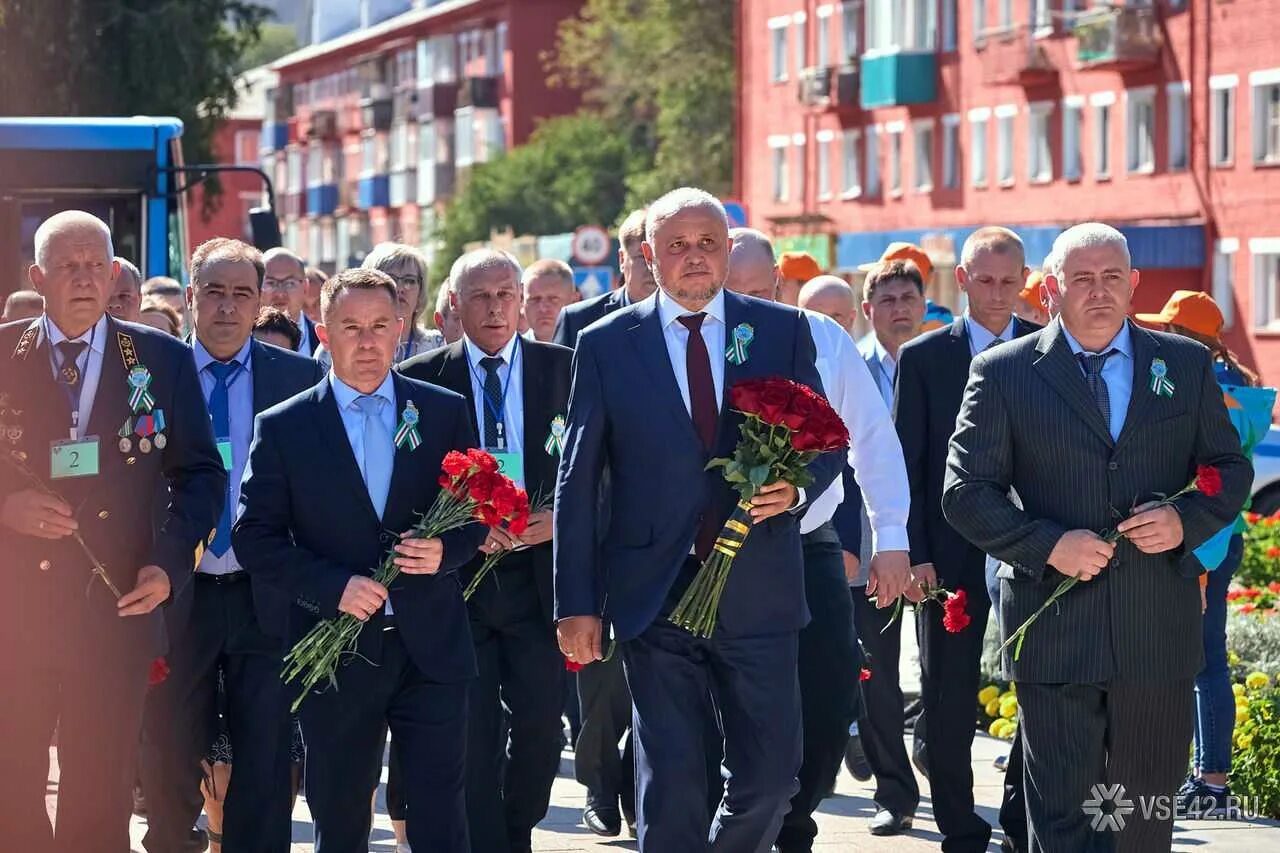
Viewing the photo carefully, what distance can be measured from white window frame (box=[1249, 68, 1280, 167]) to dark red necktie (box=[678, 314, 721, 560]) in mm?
35837

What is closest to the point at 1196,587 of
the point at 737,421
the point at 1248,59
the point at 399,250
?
the point at 737,421

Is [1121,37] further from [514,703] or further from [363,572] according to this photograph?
[363,572]

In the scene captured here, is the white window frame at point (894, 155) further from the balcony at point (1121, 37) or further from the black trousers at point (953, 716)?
the black trousers at point (953, 716)

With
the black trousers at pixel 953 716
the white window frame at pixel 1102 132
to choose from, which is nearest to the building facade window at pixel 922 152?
the white window frame at pixel 1102 132

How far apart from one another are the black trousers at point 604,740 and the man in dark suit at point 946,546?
1.26 meters

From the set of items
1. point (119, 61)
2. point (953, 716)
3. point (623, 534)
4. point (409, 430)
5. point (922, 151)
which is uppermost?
point (922, 151)

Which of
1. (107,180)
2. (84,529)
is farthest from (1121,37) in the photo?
(84,529)

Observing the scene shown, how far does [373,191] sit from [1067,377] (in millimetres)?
92559

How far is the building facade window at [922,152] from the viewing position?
55.2m

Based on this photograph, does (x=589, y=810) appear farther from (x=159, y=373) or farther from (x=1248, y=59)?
(x=1248, y=59)

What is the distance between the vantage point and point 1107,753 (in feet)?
24.3

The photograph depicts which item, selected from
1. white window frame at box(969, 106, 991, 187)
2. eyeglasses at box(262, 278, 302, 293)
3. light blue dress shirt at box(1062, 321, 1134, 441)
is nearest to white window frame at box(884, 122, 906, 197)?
white window frame at box(969, 106, 991, 187)

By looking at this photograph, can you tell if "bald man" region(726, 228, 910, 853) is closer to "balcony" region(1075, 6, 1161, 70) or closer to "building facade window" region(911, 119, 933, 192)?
"balcony" region(1075, 6, 1161, 70)

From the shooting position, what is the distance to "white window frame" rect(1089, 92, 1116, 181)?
47.0 m
